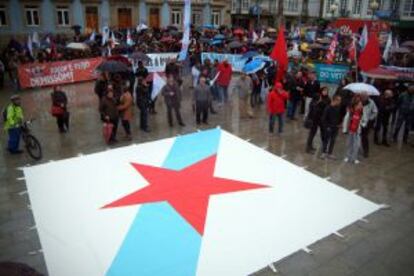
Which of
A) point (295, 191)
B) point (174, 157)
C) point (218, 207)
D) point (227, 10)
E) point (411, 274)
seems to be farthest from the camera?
point (227, 10)

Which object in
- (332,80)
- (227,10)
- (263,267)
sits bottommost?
(263,267)

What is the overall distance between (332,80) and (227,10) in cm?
2445

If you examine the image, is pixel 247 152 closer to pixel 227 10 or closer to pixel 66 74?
Answer: pixel 66 74

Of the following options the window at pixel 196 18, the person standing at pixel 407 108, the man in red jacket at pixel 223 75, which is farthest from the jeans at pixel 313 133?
the window at pixel 196 18

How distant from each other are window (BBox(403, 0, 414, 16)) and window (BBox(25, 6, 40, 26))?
30.6 meters

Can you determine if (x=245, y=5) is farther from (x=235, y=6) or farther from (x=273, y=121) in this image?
(x=273, y=121)

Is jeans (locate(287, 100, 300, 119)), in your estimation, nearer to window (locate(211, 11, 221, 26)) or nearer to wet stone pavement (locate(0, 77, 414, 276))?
wet stone pavement (locate(0, 77, 414, 276))

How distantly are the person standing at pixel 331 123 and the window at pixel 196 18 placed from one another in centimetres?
2906

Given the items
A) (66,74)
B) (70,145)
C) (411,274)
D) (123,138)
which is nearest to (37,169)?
(70,145)

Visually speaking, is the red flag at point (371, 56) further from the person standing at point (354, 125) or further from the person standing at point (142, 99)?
the person standing at point (142, 99)

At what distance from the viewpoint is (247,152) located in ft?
31.5

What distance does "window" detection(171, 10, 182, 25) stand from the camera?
114ft

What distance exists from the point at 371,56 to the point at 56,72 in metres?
11.9

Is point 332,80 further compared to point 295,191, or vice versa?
point 332,80
